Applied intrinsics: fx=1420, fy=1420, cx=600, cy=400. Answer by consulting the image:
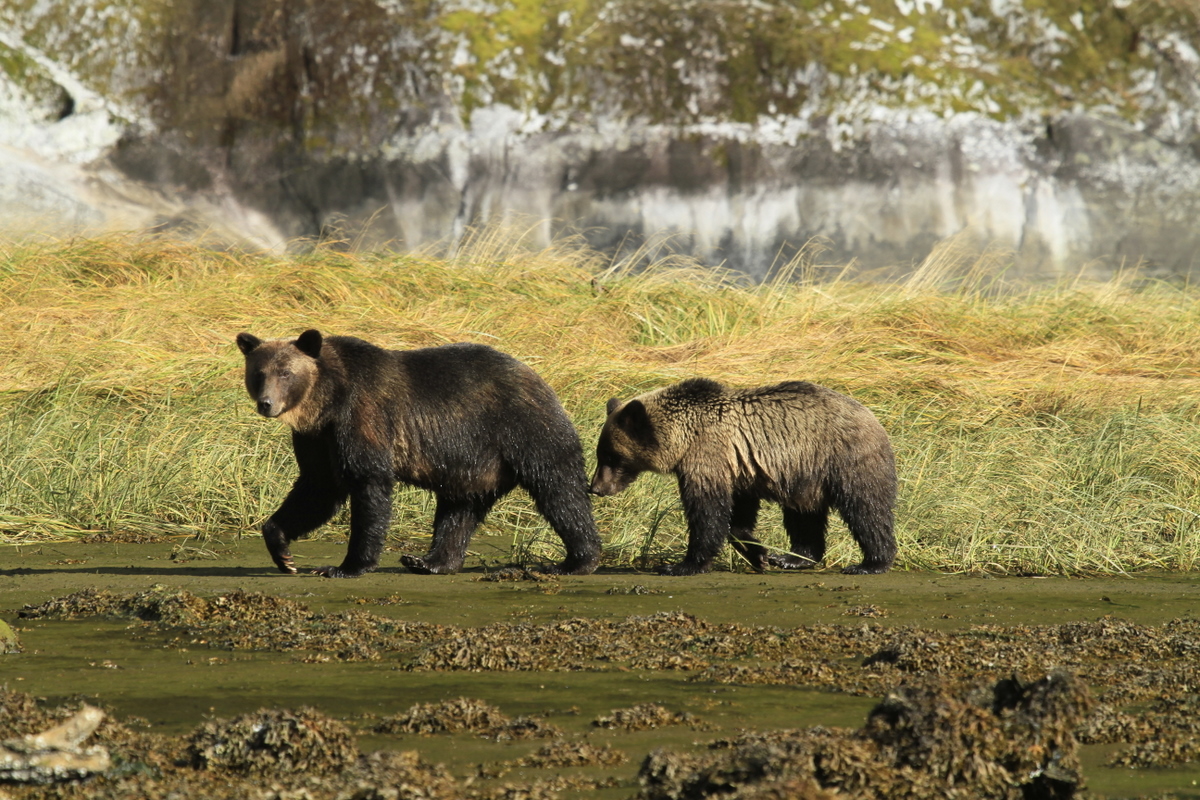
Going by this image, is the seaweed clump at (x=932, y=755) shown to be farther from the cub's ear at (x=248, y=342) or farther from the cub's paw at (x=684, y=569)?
the cub's ear at (x=248, y=342)

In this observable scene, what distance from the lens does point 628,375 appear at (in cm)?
1084

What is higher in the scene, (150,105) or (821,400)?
(150,105)

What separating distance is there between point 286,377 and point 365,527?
840mm

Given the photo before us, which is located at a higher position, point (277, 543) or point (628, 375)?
point (628, 375)

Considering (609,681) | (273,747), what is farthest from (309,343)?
(273,747)

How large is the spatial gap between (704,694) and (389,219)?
52.8ft

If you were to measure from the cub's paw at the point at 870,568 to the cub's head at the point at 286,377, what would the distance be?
286 cm

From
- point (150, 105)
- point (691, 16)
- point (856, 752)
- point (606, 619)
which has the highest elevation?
point (691, 16)

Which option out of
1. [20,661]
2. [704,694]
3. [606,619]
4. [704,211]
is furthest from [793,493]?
[704,211]

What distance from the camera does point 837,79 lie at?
65.1ft

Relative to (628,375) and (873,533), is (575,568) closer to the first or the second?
(873,533)

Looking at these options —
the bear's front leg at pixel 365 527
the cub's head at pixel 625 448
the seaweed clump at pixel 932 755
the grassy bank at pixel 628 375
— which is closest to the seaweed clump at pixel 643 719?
the seaweed clump at pixel 932 755

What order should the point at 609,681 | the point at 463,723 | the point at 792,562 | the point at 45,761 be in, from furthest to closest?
the point at 792,562
the point at 609,681
the point at 463,723
the point at 45,761

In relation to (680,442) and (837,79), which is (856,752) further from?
(837,79)
